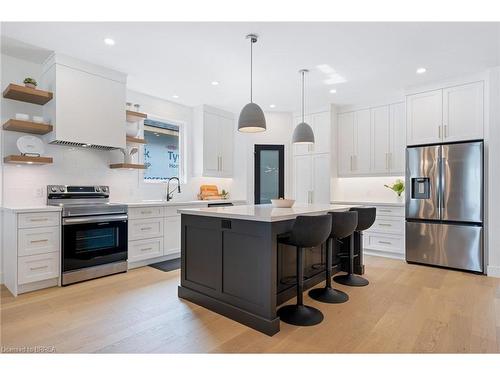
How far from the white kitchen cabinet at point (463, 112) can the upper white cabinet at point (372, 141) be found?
2.61 feet

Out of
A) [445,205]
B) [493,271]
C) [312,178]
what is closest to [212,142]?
[312,178]

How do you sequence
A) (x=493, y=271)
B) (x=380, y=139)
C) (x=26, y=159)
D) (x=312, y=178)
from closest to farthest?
1. (x=26, y=159)
2. (x=493, y=271)
3. (x=380, y=139)
4. (x=312, y=178)

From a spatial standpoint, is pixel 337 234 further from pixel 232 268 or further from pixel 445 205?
pixel 445 205

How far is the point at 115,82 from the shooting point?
13.0 ft

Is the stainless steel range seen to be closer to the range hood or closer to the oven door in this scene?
the oven door

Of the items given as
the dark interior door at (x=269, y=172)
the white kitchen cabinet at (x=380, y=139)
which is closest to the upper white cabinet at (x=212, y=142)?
the dark interior door at (x=269, y=172)

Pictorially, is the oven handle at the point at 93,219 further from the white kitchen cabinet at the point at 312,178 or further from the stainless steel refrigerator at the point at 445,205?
the stainless steel refrigerator at the point at 445,205

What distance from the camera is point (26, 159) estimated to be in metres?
3.29

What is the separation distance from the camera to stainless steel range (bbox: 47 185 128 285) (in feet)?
11.1

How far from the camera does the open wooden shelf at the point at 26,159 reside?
10.7ft

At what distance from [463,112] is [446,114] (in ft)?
0.66
